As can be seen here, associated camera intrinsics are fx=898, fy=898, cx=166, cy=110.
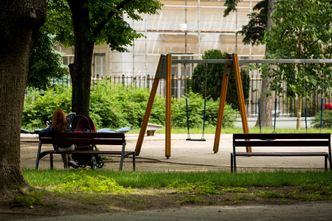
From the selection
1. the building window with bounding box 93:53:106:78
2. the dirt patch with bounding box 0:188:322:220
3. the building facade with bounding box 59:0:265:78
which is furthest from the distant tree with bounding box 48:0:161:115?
the building window with bounding box 93:53:106:78

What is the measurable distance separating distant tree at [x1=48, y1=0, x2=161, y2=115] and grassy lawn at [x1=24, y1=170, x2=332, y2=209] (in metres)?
5.57

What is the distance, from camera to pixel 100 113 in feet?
117

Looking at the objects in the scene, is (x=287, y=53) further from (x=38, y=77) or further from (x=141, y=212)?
(x=141, y=212)

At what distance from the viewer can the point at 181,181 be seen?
46.0 feet

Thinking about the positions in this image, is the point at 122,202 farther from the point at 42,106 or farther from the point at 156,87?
the point at 42,106

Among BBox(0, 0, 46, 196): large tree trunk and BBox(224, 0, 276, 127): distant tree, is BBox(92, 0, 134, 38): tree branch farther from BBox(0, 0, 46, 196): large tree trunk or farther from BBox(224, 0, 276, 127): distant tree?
BBox(224, 0, 276, 127): distant tree

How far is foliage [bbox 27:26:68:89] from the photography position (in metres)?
31.1

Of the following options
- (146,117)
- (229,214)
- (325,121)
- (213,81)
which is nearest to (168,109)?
(146,117)

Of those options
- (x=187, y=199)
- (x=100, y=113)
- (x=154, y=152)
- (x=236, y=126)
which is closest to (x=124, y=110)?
(x=100, y=113)

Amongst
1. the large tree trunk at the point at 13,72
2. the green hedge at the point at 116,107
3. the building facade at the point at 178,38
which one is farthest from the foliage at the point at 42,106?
the large tree trunk at the point at 13,72

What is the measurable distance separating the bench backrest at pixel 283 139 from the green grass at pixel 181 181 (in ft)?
3.48

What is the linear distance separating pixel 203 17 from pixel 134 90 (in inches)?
536

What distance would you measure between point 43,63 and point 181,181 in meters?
18.1

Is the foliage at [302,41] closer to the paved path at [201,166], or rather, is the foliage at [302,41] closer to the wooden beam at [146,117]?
the paved path at [201,166]
